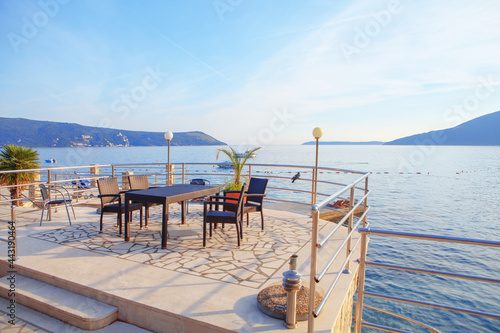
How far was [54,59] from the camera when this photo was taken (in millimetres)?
9516

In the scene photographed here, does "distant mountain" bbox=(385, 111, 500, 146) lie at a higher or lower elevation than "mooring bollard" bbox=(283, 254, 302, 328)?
higher

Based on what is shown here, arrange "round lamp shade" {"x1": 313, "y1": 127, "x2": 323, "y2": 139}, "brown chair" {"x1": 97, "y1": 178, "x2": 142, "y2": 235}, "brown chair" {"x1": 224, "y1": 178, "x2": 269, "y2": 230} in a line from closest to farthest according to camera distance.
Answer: "brown chair" {"x1": 97, "y1": 178, "x2": 142, "y2": 235}
"brown chair" {"x1": 224, "y1": 178, "x2": 269, "y2": 230}
"round lamp shade" {"x1": 313, "y1": 127, "x2": 323, "y2": 139}

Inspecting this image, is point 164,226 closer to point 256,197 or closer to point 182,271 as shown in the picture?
point 182,271

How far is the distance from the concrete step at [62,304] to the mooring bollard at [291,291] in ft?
5.13

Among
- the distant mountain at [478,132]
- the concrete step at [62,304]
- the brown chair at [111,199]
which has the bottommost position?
the concrete step at [62,304]

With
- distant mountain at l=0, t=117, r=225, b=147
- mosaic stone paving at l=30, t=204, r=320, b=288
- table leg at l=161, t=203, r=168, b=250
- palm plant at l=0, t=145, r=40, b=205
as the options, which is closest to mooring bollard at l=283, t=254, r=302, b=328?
mosaic stone paving at l=30, t=204, r=320, b=288

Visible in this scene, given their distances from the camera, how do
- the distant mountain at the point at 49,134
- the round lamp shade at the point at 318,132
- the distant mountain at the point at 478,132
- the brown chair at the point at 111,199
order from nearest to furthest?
the brown chair at the point at 111,199
the round lamp shade at the point at 318,132
the distant mountain at the point at 49,134
the distant mountain at the point at 478,132

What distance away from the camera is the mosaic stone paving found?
3209 mm

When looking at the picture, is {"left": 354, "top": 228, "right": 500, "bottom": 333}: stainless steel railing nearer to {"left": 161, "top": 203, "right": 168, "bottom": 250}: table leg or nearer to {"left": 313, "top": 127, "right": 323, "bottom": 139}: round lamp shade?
{"left": 161, "top": 203, "right": 168, "bottom": 250}: table leg

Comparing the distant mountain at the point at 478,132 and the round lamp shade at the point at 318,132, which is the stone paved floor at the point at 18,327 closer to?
the round lamp shade at the point at 318,132

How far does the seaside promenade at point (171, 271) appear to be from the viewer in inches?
91.5

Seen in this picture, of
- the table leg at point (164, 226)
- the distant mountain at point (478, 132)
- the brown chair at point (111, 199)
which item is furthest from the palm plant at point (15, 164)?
the distant mountain at point (478, 132)

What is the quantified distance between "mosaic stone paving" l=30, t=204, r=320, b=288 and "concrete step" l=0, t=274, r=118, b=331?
2.54 feet

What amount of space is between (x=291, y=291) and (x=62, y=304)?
215cm
